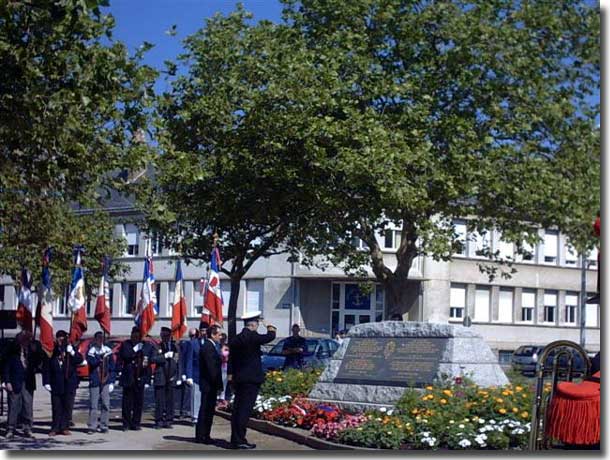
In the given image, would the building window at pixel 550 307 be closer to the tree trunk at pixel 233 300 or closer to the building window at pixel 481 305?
the building window at pixel 481 305

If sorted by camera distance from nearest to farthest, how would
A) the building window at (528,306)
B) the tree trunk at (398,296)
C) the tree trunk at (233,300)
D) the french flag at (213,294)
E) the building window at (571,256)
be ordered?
the building window at (571,256) → the building window at (528,306) → the french flag at (213,294) → the tree trunk at (233,300) → the tree trunk at (398,296)

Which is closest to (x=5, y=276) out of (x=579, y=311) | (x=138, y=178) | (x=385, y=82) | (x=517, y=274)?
(x=138, y=178)

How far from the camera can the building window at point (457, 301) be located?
630 inches

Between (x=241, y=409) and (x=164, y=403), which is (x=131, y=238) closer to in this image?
(x=164, y=403)

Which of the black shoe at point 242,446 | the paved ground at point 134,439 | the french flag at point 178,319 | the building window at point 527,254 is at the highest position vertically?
the building window at point 527,254

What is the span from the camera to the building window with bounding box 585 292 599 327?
39.8 ft

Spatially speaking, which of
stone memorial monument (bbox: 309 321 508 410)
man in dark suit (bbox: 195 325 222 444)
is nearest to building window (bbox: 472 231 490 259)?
stone memorial monument (bbox: 309 321 508 410)

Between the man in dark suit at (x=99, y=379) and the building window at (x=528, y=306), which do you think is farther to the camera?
the man in dark suit at (x=99, y=379)

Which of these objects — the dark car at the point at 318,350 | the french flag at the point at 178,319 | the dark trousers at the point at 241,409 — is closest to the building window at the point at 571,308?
the dark trousers at the point at 241,409

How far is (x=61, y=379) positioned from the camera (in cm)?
1591

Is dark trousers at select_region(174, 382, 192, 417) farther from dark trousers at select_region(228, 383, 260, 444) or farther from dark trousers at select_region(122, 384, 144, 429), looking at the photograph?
dark trousers at select_region(228, 383, 260, 444)

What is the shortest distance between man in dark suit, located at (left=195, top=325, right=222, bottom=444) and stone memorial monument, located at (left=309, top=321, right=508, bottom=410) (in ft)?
5.49

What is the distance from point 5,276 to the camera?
26547 mm

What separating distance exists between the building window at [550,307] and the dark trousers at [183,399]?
656 centimetres
